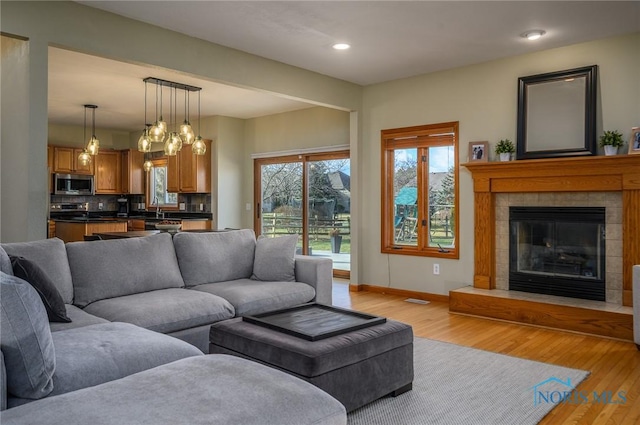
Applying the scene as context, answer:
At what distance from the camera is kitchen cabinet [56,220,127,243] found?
718 cm

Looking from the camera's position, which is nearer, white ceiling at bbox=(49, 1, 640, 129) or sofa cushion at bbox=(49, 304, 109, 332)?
sofa cushion at bbox=(49, 304, 109, 332)

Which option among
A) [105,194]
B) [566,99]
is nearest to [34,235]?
[566,99]

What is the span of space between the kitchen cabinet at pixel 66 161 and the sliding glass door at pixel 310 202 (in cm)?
342

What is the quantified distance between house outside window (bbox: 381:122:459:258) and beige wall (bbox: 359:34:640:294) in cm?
10

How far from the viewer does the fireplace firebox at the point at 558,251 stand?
4.52m

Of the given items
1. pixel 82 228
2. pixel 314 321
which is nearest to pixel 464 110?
pixel 314 321

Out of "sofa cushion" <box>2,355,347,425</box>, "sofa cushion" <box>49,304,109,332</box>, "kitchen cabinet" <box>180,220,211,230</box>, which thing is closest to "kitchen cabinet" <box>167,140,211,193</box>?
"kitchen cabinet" <box>180,220,211,230</box>

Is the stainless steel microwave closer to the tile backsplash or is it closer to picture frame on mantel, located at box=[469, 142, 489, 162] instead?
the tile backsplash

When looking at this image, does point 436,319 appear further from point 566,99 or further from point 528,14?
point 528,14

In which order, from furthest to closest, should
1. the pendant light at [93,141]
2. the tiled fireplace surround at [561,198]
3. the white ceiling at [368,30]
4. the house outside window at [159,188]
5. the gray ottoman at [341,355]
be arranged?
the house outside window at [159,188] → the pendant light at [93,141] → the tiled fireplace surround at [561,198] → the white ceiling at [368,30] → the gray ottoman at [341,355]

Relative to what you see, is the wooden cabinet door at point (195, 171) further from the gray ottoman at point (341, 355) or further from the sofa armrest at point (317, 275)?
the gray ottoman at point (341, 355)

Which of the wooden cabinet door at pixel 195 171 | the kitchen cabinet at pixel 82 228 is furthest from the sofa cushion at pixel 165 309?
the wooden cabinet door at pixel 195 171

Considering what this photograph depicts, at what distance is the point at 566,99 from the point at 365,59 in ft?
6.61

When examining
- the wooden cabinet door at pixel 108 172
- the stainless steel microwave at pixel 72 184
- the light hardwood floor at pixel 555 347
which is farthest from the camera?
the wooden cabinet door at pixel 108 172
